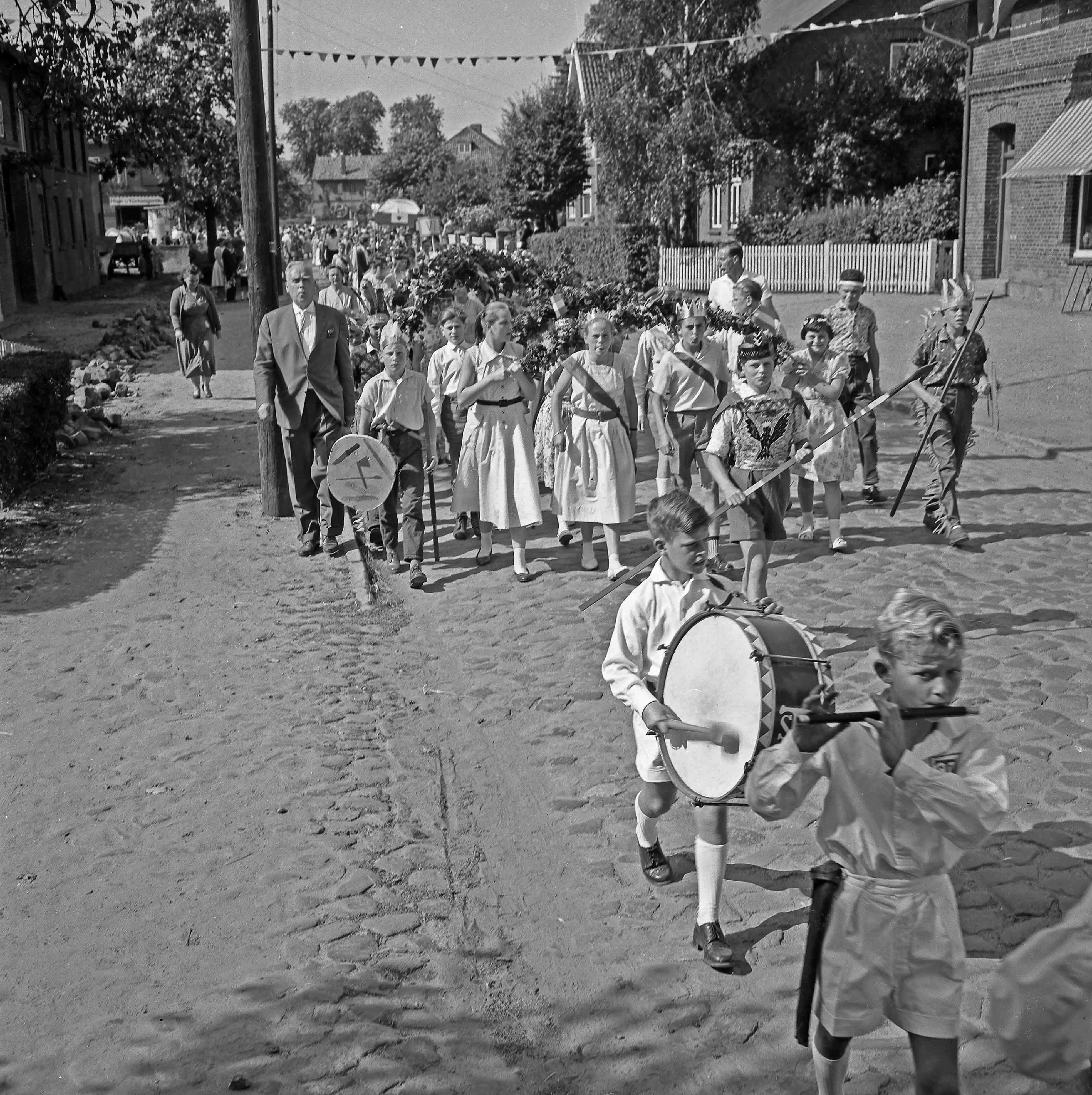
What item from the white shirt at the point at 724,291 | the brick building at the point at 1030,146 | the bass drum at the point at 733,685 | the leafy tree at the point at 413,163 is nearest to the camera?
the bass drum at the point at 733,685

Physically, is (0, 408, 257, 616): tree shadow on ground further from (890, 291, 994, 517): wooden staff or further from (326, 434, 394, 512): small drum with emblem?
(890, 291, 994, 517): wooden staff

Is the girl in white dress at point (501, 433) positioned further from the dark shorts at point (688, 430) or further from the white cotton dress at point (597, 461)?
the dark shorts at point (688, 430)

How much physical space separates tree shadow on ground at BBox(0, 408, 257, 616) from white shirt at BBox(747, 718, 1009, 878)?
7050mm

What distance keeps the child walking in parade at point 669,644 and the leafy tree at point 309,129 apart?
592 feet

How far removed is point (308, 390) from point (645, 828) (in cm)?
627

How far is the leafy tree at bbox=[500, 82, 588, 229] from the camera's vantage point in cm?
5372

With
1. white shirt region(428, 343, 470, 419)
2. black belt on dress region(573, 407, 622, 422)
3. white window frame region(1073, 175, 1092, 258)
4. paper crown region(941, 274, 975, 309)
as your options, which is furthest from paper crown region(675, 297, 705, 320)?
white window frame region(1073, 175, 1092, 258)

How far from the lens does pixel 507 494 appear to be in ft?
32.5

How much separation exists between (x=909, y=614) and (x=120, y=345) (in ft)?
77.0

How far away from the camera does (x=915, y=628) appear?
130 inches

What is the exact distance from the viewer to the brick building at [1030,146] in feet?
87.8

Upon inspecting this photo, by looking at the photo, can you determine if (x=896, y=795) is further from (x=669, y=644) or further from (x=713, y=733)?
(x=669, y=644)

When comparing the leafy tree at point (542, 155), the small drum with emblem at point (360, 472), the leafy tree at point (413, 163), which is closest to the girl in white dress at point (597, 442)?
the small drum with emblem at point (360, 472)

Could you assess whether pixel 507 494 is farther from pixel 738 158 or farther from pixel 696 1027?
pixel 738 158
